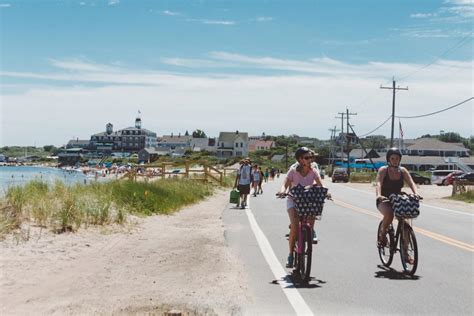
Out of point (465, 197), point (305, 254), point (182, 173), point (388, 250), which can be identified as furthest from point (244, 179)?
point (182, 173)

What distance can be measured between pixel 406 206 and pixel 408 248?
0.72 m

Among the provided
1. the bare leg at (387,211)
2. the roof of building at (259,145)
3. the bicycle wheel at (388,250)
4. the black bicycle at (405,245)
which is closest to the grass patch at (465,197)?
the bicycle wheel at (388,250)

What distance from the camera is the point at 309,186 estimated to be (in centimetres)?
851

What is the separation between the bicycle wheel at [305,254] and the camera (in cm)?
838

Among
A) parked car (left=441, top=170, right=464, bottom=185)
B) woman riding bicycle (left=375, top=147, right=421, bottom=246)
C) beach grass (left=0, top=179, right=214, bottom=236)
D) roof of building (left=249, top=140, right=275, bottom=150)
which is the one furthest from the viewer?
roof of building (left=249, top=140, right=275, bottom=150)

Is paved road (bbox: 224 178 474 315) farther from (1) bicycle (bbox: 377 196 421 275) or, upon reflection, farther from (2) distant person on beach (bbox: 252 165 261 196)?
(2) distant person on beach (bbox: 252 165 261 196)

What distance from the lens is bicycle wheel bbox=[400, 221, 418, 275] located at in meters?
8.85

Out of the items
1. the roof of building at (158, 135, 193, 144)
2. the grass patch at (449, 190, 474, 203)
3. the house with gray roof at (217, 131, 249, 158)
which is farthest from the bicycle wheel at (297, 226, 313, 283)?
the roof of building at (158, 135, 193, 144)

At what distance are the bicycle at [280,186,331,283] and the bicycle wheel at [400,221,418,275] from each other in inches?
53.6

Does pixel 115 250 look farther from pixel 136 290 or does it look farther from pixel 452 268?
pixel 452 268

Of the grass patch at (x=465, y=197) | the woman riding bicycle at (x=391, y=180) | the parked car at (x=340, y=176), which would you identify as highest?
the woman riding bicycle at (x=391, y=180)

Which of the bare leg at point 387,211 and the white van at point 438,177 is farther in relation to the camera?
the white van at point 438,177

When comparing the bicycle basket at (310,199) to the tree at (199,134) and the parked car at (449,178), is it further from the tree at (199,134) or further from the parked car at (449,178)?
the tree at (199,134)

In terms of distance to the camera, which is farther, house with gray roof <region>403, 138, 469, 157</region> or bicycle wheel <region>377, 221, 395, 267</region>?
house with gray roof <region>403, 138, 469, 157</region>
